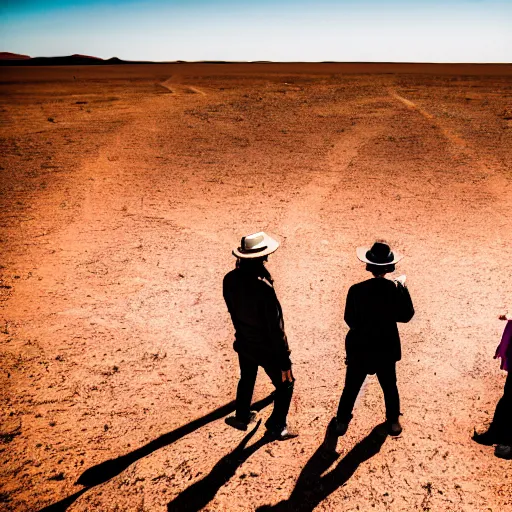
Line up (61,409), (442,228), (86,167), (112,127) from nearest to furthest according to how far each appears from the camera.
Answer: (61,409) → (442,228) → (86,167) → (112,127)

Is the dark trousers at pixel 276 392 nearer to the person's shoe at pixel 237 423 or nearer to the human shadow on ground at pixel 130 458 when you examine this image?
the person's shoe at pixel 237 423

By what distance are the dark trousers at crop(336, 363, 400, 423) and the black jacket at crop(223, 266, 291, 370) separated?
0.68m

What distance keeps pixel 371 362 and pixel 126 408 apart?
2855 millimetres

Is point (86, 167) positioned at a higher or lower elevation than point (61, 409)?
higher

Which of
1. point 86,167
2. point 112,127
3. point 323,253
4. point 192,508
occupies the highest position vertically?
point 112,127

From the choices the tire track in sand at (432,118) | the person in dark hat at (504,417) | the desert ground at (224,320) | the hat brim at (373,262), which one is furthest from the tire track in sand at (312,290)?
the tire track in sand at (432,118)

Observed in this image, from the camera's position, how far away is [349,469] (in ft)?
12.8

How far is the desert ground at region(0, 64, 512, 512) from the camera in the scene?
151 inches

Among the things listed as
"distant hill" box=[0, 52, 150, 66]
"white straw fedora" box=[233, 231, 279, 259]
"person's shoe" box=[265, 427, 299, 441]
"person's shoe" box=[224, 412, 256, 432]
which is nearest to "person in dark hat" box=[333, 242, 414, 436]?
"person's shoe" box=[265, 427, 299, 441]

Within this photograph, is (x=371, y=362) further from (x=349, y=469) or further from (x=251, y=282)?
(x=251, y=282)

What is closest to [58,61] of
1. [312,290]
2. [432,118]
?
[432,118]

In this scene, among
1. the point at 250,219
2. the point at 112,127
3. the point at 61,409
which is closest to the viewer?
the point at 61,409

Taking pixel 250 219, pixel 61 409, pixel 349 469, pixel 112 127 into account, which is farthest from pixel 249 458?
pixel 112 127

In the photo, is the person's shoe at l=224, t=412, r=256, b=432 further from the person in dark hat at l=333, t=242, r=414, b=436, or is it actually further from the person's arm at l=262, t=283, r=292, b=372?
the person in dark hat at l=333, t=242, r=414, b=436
